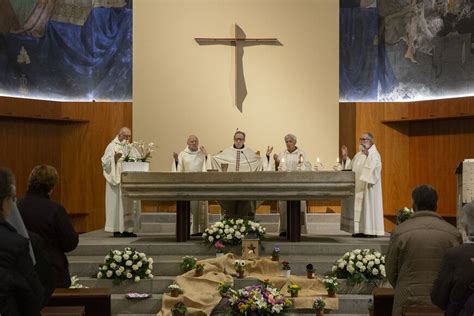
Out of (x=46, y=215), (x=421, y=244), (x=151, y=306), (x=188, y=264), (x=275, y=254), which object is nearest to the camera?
(x=421, y=244)

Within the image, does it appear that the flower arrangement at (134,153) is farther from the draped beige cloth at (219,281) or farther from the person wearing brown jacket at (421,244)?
the person wearing brown jacket at (421,244)

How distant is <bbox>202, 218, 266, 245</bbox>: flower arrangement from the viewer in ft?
34.9

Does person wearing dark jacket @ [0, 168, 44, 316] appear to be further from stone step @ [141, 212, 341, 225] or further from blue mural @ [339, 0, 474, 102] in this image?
blue mural @ [339, 0, 474, 102]

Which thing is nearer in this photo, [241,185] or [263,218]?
[241,185]

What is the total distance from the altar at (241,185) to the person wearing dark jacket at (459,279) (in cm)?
614

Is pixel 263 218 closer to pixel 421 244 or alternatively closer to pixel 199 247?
pixel 199 247

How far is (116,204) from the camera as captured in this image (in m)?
12.4

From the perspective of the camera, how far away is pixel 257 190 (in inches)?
430

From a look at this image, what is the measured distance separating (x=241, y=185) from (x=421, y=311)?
534 centimetres

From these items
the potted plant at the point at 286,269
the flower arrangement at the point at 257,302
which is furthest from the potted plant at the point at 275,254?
the flower arrangement at the point at 257,302

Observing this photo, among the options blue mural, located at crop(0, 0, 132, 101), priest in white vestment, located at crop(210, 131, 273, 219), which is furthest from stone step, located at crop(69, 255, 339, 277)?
blue mural, located at crop(0, 0, 132, 101)

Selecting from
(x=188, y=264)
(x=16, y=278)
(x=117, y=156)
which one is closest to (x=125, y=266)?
(x=188, y=264)

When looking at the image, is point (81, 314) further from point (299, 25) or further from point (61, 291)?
point (299, 25)

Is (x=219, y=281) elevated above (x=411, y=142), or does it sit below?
below
